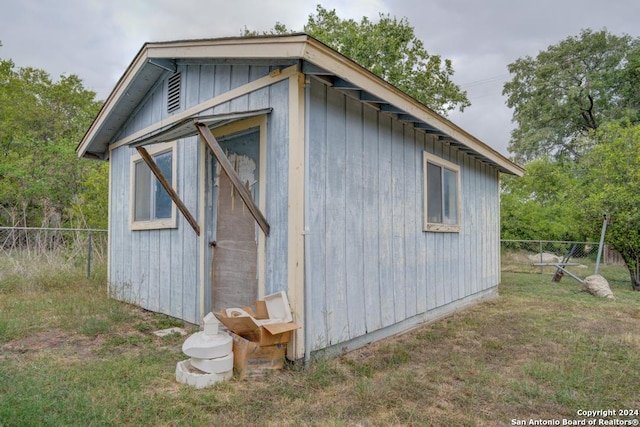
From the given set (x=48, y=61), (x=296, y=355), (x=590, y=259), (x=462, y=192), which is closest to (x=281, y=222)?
(x=296, y=355)

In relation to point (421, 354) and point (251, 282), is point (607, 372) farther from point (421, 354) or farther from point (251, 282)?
point (251, 282)

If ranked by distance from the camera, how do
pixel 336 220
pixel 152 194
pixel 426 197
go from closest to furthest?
pixel 336 220, pixel 426 197, pixel 152 194

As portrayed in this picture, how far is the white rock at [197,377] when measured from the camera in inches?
104

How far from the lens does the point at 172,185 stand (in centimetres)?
462

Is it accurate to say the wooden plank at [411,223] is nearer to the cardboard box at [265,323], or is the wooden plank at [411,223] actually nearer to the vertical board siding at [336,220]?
the vertical board siding at [336,220]

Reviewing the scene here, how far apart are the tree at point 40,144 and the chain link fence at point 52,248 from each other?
1589mm

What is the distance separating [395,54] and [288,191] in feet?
52.0

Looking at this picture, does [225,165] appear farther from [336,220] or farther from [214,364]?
[214,364]

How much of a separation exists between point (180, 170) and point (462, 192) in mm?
→ 3982

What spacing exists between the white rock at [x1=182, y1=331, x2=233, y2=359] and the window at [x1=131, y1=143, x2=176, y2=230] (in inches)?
83.0

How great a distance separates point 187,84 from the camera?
4418mm

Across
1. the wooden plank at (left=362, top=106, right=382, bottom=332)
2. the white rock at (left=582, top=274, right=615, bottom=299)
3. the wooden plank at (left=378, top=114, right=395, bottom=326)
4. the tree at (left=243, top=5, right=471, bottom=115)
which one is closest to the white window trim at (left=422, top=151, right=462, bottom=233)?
the wooden plank at (left=378, top=114, right=395, bottom=326)

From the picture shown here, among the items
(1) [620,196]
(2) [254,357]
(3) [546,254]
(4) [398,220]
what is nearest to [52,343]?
(2) [254,357]

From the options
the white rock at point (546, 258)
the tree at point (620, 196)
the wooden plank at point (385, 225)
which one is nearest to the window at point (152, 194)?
the wooden plank at point (385, 225)
